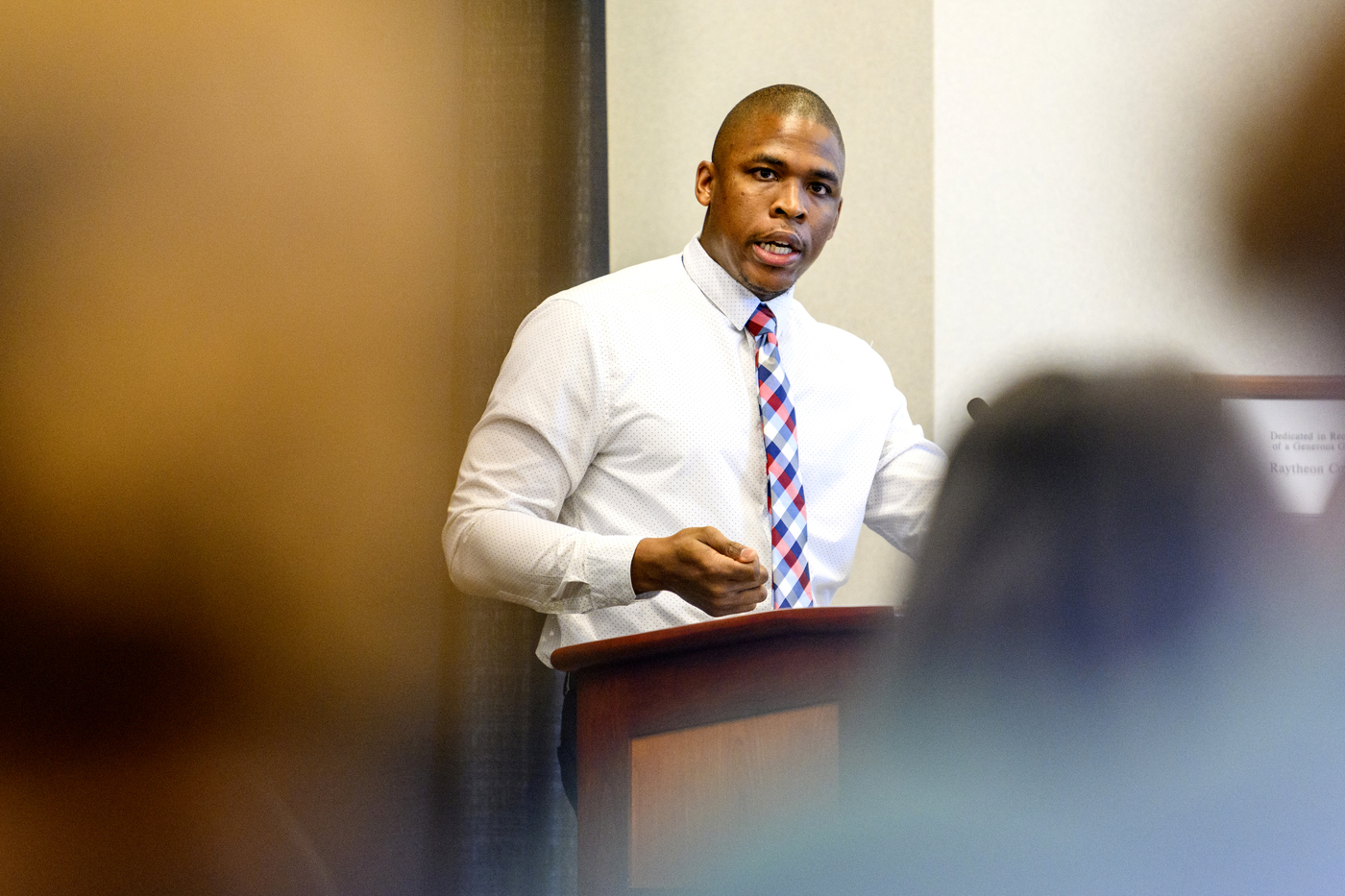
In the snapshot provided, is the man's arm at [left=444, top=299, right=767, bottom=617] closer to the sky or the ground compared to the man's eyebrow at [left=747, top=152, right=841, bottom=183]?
closer to the ground

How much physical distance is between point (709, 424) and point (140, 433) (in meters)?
0.68

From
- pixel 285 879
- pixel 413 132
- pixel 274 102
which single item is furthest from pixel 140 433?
pixel 413 132

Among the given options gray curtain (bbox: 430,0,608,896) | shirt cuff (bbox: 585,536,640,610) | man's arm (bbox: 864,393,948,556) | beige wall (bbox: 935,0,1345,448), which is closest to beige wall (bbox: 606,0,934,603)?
beige wall (bbox: 935,0,1345,448)

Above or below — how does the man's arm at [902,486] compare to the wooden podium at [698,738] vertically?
above

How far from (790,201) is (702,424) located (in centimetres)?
32

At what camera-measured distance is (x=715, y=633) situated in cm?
87

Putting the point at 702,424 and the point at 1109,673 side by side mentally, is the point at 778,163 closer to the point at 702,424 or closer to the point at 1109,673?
the point at 702,424

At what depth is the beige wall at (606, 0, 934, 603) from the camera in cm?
192

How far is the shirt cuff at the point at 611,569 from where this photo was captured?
120 centimetres

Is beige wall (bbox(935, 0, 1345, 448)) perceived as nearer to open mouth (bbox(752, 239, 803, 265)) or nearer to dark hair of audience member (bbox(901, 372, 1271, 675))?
open mouth (bbox(752, 239, 803, 265))

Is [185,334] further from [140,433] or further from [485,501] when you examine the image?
[485,501]

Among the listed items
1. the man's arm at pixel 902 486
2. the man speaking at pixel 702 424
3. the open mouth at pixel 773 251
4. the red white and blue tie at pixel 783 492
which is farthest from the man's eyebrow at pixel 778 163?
the man's arm at pixel 902 486

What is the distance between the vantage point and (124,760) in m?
0.99

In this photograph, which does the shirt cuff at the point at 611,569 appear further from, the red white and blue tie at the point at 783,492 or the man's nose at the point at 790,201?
the man's nose at the point at 790,201
